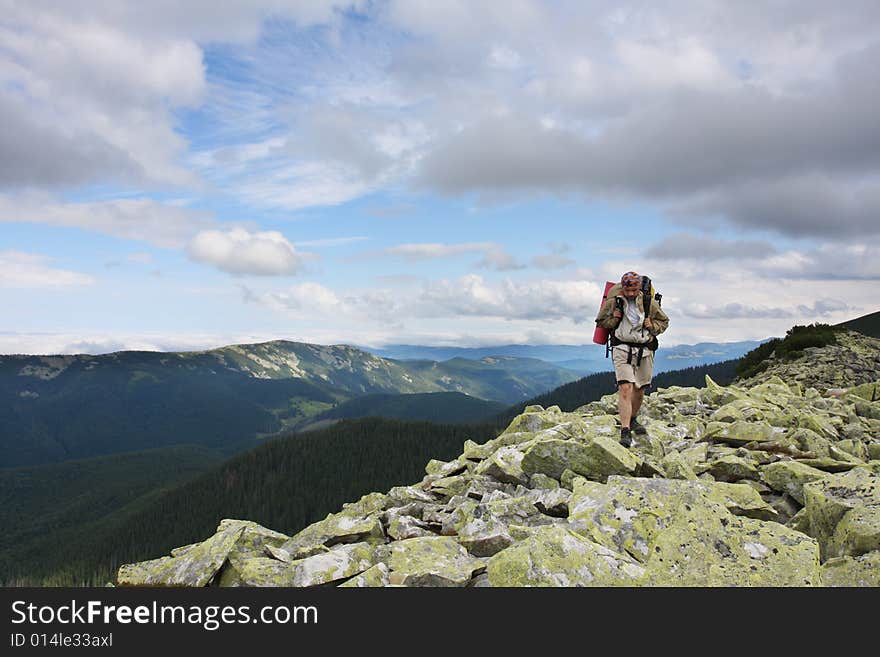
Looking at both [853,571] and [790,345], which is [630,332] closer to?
[853,571]

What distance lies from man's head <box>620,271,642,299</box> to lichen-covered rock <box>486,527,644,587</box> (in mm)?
8383

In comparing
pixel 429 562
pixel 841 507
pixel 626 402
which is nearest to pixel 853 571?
pixel 841 507

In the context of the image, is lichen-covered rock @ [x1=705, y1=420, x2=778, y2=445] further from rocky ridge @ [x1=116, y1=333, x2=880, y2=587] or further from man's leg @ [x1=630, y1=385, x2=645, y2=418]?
man's leg @ [x1=630, y1=385, x2=645, y2=418]

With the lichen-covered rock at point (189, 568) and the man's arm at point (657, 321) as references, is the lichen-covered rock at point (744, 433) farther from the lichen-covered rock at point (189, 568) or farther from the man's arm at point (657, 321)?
the lichen-covered rock at point (189, 568)

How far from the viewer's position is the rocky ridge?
6.21 meters

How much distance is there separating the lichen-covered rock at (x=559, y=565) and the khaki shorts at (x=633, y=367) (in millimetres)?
7703

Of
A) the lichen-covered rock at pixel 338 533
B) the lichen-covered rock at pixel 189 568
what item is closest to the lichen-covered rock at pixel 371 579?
the lichen-covered rock at pixel 189 568

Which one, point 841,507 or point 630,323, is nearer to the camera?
point 841,507

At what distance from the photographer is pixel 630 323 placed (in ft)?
43.2

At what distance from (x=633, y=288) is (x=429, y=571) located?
9564 millimetres

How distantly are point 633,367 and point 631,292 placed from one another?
2.08m

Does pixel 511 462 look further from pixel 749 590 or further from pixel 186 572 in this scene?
pixel 186 572

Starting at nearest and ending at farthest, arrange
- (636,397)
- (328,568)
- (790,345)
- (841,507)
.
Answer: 1. (328,568)
2. (841,507)
3. (636,397)
4. (790,345)

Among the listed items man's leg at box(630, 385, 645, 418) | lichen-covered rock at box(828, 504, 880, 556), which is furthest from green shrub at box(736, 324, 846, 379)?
lichen-covered rock at box(828, 504, 880, 556)
